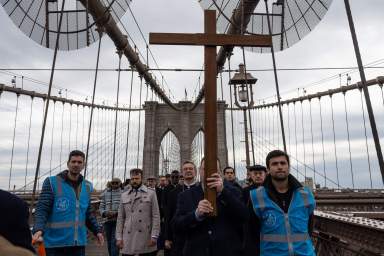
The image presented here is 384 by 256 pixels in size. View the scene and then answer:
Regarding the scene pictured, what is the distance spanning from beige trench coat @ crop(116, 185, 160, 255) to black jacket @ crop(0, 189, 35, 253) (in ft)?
7.55

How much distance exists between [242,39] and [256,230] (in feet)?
3.80

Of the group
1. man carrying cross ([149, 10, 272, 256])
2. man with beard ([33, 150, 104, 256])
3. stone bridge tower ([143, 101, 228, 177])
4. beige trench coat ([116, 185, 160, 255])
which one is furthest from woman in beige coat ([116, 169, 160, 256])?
stone bridge tower ([143, 101, 228, 177])

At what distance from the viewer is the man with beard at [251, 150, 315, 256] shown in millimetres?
1797

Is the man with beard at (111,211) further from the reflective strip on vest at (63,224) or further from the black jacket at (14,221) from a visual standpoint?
the black jacket at (14,221)

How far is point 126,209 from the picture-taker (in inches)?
132

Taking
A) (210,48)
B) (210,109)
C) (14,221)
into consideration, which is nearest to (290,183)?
(210,109)

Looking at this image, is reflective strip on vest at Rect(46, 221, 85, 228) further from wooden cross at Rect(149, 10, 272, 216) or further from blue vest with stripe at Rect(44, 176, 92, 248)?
wooden cross at Rect(149, 10, 272, 216)

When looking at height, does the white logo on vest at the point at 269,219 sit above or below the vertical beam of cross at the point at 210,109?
below

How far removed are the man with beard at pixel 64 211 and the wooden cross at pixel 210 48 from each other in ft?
3.90

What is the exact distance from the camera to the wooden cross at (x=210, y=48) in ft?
6.45

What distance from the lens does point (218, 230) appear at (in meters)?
2.06

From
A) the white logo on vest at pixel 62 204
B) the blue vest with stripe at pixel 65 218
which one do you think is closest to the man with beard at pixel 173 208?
the blue vest with stripe at pixel 65 218

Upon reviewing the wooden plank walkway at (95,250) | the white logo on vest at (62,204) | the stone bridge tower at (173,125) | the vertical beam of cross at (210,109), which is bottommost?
the wooden plank walkway at (95,250)

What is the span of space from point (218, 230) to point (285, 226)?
425 millimetres
